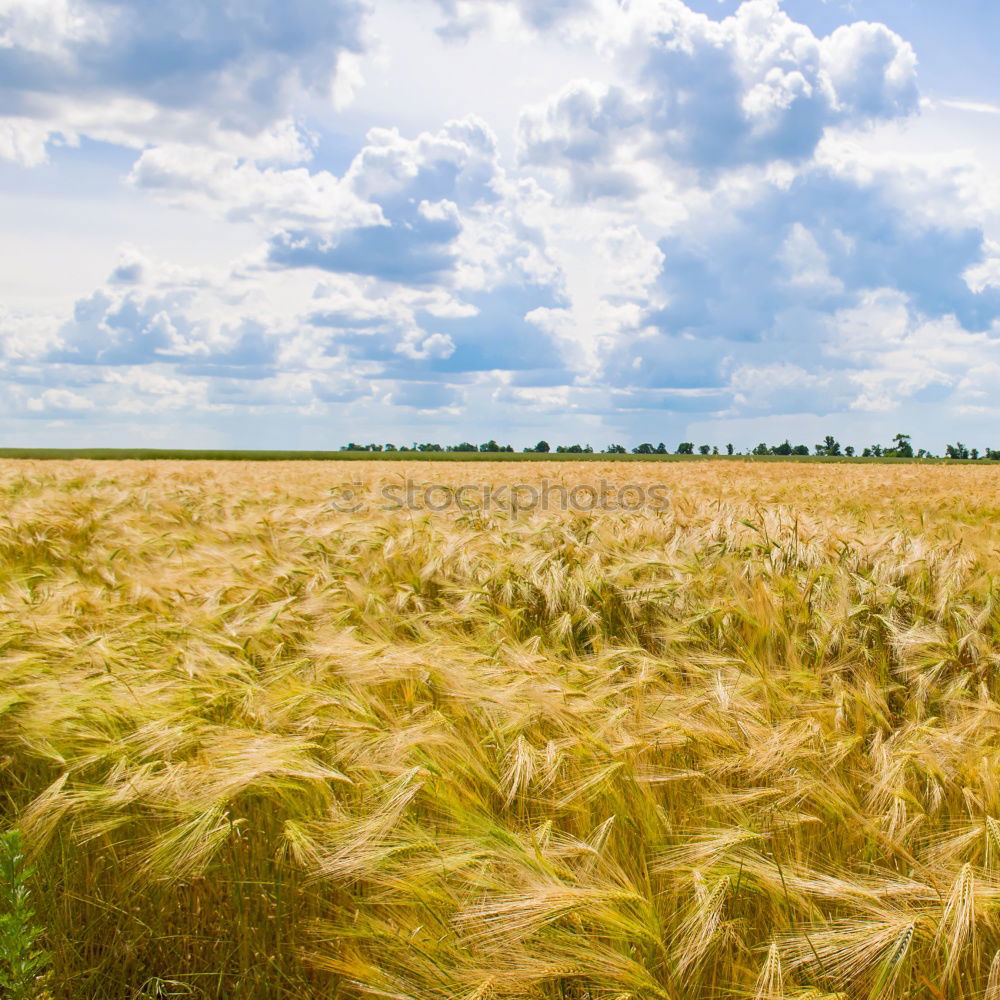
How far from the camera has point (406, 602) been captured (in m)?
3.91

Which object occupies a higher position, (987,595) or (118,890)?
(987,595)

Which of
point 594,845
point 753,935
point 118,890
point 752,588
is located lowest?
point 118,890

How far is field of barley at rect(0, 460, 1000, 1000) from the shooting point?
1.39m

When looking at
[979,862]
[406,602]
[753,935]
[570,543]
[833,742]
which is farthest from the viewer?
[570,543]

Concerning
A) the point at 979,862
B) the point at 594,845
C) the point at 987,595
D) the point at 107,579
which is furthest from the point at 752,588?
the point at 107,579

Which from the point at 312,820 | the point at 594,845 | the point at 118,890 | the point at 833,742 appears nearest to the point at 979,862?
the point at 833,742

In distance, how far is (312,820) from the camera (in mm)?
1775

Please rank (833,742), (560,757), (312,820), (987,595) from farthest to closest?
(987,595) < (833,742) < (560,757) < (312,820)

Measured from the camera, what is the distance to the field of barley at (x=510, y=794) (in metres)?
1.39

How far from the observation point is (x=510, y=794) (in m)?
1.85

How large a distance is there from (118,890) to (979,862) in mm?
2039

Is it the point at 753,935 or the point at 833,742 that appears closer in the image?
the point at 753,935

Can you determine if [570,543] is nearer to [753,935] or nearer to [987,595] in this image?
[987,595]

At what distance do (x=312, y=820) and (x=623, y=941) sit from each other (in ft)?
2.60
